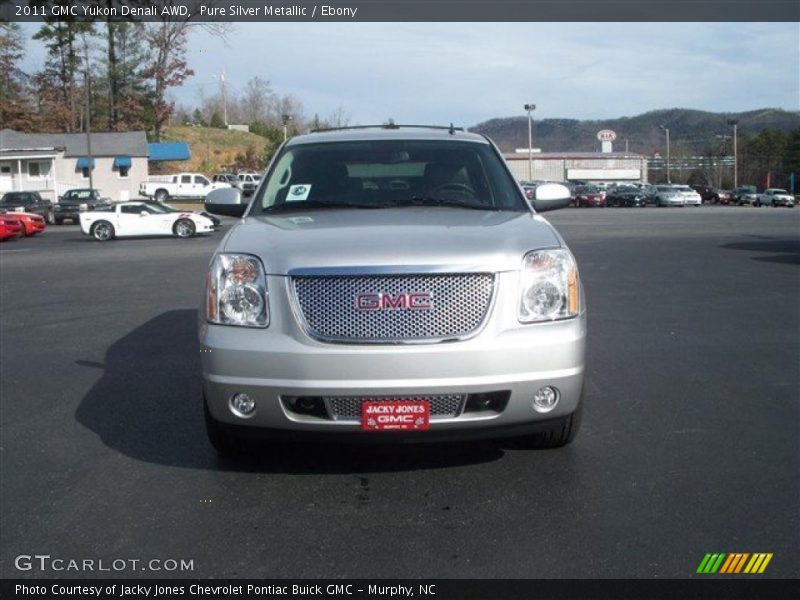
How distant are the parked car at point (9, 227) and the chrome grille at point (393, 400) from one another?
29054 mm

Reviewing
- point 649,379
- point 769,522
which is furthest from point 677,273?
point 769,522

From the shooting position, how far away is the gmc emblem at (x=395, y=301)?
412 cm

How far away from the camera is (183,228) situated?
2962 centimetres

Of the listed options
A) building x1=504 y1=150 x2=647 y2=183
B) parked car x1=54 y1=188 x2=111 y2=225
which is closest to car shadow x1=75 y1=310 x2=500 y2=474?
parked car x1=54 y1=188 x2=111 y2=225

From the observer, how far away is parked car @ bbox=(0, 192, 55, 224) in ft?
132

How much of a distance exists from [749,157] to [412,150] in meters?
93.8

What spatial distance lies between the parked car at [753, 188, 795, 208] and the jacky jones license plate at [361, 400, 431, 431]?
58.7m

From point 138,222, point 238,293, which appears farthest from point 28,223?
point 238,293

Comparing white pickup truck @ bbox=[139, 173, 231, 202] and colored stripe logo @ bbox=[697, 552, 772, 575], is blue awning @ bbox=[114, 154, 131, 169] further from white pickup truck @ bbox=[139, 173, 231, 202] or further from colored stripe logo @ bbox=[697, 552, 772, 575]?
colored stripe logo @ bbox=[697, 552, 772, 575]

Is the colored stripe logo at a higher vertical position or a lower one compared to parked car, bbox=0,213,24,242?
A: lower

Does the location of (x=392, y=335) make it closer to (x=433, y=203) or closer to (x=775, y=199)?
(x=433, y=203)

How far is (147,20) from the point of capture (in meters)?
61.8

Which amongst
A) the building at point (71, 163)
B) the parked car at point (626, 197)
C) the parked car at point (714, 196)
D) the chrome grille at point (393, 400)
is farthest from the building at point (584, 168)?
the chrome grille at point (393, 400)

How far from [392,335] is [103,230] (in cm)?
2677
